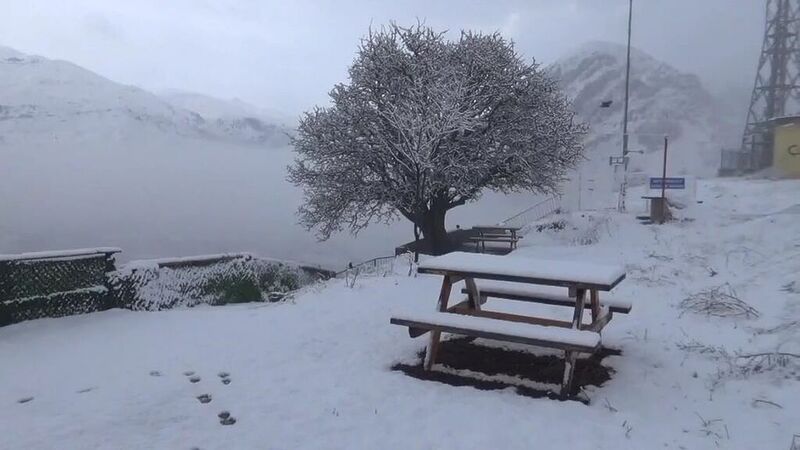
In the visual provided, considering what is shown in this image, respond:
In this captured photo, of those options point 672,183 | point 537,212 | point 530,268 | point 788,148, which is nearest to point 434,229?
point 672,183

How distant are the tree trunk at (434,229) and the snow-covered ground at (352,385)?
1140cm

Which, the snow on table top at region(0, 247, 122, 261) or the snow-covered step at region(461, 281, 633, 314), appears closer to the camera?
the snow-covered step at region(461, 281, 633, 314)

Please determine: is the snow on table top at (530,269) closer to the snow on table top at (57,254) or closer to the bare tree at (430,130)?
the snow on table top at (57,254)

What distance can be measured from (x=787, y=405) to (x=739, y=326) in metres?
2.45

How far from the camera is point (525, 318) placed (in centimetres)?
610

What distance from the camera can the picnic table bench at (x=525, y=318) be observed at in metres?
4.79

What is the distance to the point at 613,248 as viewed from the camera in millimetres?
14398

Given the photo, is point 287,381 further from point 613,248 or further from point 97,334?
point 613,248

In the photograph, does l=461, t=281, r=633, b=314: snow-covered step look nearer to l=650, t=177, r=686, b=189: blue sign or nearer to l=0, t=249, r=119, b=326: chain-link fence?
l=0, t=249, r=119, b=326: chain-link fence

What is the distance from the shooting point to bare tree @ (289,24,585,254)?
60.7 ft

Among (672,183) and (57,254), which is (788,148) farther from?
(57,254)

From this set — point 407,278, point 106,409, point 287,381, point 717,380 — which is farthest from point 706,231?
point 106,409

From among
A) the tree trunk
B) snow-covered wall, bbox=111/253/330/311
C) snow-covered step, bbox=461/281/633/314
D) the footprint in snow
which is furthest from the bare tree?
the footprint in snow

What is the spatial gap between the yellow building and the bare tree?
19255mm
